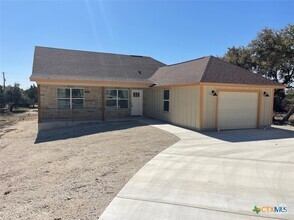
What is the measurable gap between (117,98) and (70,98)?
125 inches

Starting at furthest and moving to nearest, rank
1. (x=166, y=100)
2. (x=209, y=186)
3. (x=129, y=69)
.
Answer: (x=129, y=69), (x=166, y=100), (x=209, y=186)

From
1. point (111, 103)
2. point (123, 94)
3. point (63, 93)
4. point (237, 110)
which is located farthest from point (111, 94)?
point (237, 110)

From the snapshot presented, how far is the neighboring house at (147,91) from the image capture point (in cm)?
1115

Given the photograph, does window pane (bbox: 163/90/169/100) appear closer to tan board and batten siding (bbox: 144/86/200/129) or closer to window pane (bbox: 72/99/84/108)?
tan board and batten siding (bbox: 144/86/200/129)

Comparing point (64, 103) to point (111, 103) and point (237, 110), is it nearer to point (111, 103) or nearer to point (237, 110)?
point (111, 103)

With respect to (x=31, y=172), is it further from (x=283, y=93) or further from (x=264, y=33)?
(x=283, y=93)

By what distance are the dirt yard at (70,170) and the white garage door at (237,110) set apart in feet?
11.1

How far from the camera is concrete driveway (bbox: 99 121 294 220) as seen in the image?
11.5 ft

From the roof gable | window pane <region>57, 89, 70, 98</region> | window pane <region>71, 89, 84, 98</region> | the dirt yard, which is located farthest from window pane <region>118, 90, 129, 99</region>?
the roof gable

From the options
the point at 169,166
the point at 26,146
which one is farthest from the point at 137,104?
the point at 169,166

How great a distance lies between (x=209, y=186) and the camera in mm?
4496

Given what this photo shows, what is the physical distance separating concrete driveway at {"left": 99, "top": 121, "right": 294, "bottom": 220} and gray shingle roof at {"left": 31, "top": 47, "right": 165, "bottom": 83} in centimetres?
936

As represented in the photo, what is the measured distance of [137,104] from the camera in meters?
16.7

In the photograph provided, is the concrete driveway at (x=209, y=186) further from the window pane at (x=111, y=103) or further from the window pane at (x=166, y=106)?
the window pane at (x=111, y=103)
